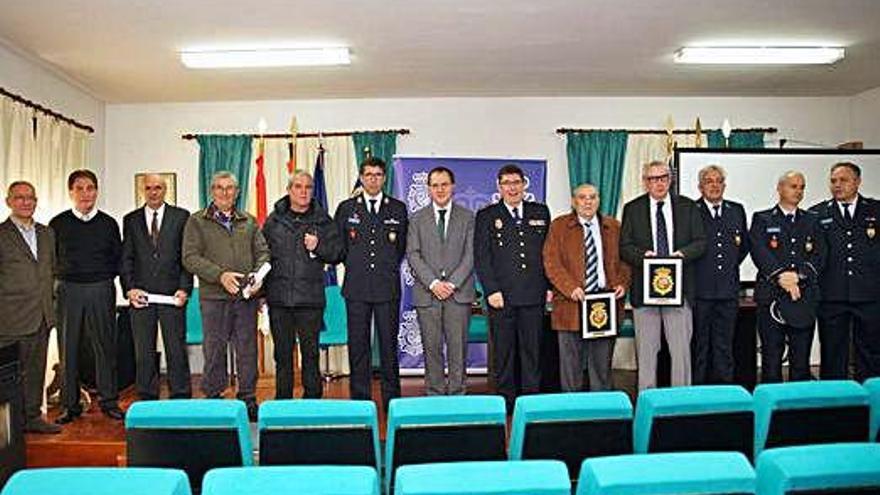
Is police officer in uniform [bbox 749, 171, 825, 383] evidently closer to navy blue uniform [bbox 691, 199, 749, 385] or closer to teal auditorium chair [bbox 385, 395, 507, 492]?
navy blue uniform [bbox 691, 199, 749, 385]

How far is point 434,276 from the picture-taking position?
4.62 metres

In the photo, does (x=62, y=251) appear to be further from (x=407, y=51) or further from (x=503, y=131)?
(x=503, y=131)

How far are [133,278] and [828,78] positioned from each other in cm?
599

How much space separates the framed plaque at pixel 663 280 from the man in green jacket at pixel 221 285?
7.67 feet

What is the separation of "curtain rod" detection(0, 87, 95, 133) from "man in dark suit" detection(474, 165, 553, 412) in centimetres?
342

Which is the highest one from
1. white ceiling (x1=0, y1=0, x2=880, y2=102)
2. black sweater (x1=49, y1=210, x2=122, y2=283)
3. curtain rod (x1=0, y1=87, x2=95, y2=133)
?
white ceiling (x1=0, y1=0, x2=880, y2=102)

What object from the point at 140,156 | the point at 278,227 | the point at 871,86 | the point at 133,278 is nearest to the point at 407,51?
the point at 278,227

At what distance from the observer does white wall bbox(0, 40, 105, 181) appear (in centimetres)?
541

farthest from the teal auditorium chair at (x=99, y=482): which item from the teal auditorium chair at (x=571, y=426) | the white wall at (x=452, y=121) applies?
the white wall at (x=452, y=121)

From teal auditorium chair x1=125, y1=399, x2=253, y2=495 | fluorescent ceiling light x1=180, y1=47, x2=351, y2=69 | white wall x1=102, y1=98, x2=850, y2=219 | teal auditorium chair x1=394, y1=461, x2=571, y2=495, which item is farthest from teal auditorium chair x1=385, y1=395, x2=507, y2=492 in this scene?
white wall x1=102, y1=98, x2=850, y2=219

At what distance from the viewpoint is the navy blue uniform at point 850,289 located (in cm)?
480

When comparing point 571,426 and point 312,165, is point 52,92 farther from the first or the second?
point 571,426

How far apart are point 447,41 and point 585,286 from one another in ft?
6.60

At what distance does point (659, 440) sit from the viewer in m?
2.67
